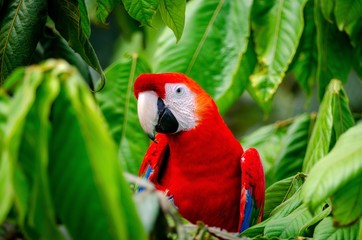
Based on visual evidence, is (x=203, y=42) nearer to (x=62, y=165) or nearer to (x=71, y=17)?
(x=71, y=17)

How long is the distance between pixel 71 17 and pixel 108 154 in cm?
76

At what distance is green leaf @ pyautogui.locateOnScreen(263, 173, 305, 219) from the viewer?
5.39 feet

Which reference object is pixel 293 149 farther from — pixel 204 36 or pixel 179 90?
pixel 179 90

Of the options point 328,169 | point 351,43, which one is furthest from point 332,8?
point 328,169

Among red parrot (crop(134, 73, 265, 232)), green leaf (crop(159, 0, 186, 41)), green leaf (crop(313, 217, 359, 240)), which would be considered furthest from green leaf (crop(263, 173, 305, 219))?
green leaf (crop(159, 0, 186, 41))

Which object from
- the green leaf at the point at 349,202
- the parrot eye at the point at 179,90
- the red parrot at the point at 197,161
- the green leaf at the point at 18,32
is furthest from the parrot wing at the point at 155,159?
the green leaf at the point at 349,202

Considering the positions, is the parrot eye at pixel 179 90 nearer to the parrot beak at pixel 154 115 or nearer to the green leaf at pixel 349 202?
the parrot beak at pixel 154 115

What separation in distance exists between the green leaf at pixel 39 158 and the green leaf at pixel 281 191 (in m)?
0.90

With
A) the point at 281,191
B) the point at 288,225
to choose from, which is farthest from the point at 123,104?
the point at 288,225

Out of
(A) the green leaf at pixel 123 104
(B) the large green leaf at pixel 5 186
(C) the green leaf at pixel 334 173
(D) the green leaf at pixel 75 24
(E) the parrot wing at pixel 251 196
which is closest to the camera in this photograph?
(B) the large green leaf at pixel 5 186

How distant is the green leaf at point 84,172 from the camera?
Answer: 2.56ft

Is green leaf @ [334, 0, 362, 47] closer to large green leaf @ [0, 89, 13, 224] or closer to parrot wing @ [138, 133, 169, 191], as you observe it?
parrot wing @ [138, 133, 169, 191]

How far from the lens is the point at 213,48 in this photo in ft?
7.72

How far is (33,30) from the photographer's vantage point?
149cm
